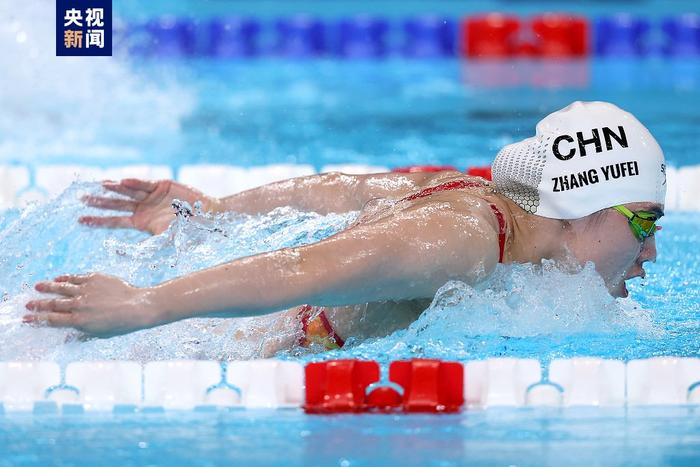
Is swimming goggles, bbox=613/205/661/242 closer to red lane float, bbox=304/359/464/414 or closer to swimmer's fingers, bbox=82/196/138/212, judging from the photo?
red lane float, bbox=304/359/464/414

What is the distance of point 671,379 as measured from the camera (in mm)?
2426

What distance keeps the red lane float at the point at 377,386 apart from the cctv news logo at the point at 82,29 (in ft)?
5.79

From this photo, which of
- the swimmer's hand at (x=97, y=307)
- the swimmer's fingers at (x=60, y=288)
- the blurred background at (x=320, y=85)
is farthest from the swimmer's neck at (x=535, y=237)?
the blurred background at (x=320, y=85)

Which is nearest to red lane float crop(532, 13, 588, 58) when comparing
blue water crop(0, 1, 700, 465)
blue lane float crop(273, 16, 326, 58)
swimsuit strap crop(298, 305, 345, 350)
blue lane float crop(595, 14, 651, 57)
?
blue lane float crop(595, 14, 651, 57)

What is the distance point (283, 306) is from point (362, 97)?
16.9 ft

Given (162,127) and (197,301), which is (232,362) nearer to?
(197,301)

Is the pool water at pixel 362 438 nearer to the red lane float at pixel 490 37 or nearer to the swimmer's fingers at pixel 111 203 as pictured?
the swimmer's fingers at pixel 111 203

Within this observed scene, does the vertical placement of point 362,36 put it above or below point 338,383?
above

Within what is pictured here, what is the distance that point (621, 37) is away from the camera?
8859 millimetres

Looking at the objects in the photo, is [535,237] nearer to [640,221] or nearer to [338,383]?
[640,221]

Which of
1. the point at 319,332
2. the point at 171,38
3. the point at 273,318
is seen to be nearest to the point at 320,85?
the point at 171,38

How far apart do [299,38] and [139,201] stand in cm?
584

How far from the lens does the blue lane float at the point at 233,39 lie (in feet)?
28.7

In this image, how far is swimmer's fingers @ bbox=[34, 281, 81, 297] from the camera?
6.91ft
